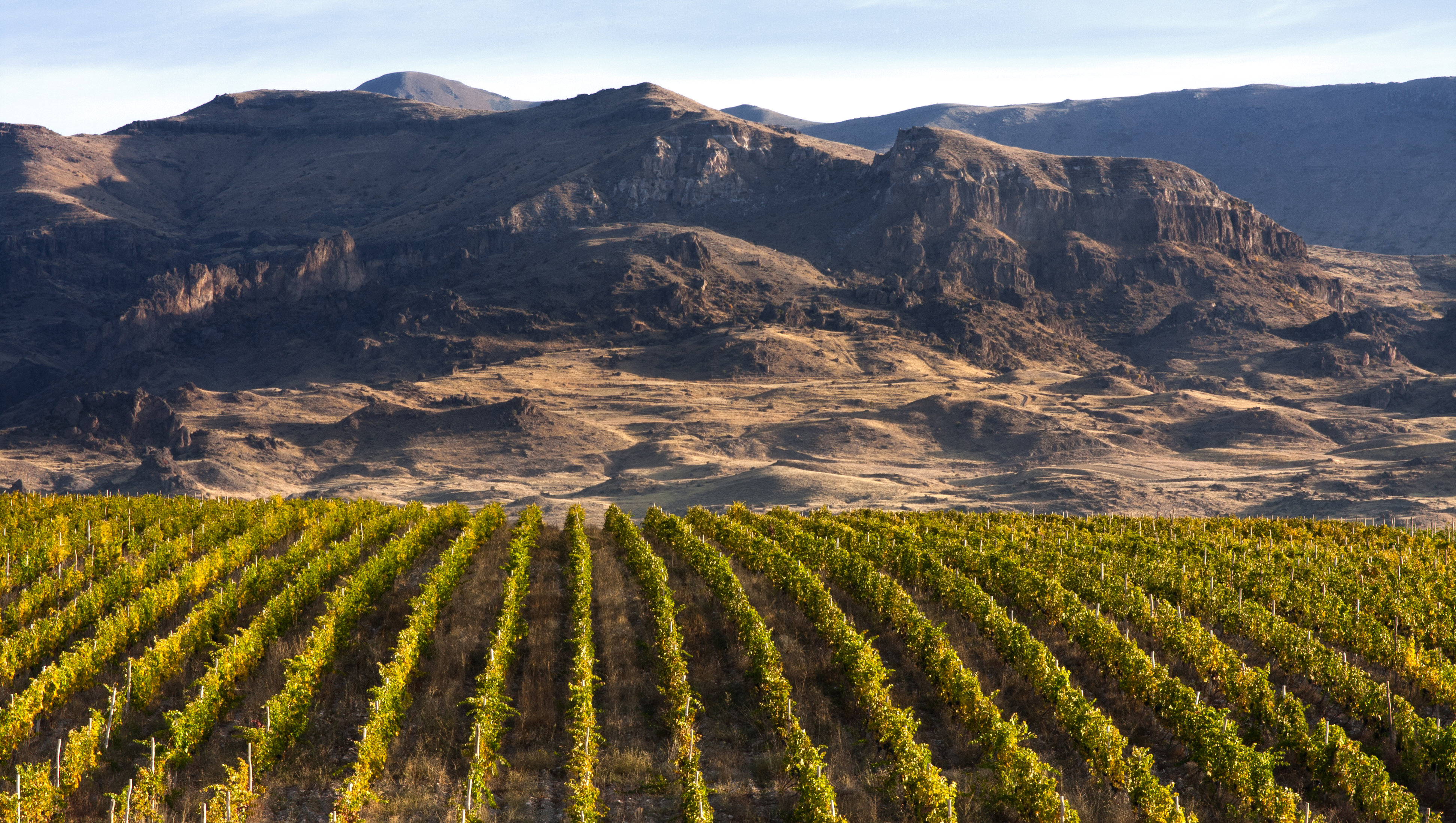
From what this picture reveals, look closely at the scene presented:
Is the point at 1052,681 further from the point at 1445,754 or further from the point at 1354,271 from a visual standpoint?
the point at 1354,271

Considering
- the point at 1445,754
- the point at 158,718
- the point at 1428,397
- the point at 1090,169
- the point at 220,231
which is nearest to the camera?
the point at 1445,754

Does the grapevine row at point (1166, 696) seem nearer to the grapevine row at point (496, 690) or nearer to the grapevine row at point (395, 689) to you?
the grapevine row at point (496, 690)

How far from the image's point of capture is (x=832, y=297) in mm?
114812

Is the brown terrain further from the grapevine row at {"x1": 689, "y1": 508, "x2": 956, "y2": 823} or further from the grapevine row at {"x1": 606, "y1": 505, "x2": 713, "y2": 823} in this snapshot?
the grapevine row at {"x1": 606, "y1": 505, "x2": 713, "y2": 823}

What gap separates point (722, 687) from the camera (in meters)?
16.2

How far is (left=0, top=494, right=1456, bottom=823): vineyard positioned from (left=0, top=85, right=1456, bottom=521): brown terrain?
105ft

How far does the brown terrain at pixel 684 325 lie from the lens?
67.5 m

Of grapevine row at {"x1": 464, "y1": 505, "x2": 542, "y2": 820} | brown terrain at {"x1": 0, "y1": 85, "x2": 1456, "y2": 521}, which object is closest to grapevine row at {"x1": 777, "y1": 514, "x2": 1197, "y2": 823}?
grapevine row at {"x1": 464, "y1": 505, "x2": 542, "y2": 820}

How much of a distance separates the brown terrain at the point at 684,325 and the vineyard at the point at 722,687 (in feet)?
105

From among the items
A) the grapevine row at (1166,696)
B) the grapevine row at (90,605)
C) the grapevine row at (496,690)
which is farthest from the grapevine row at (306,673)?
the grapevine row at (1166,696)

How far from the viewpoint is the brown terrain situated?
67.5 m

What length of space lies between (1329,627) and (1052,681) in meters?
7.63

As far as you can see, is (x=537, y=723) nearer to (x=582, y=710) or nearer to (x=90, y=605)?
(x=582, y=710)

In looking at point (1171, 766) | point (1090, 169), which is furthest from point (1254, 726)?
point (1090, 169)
